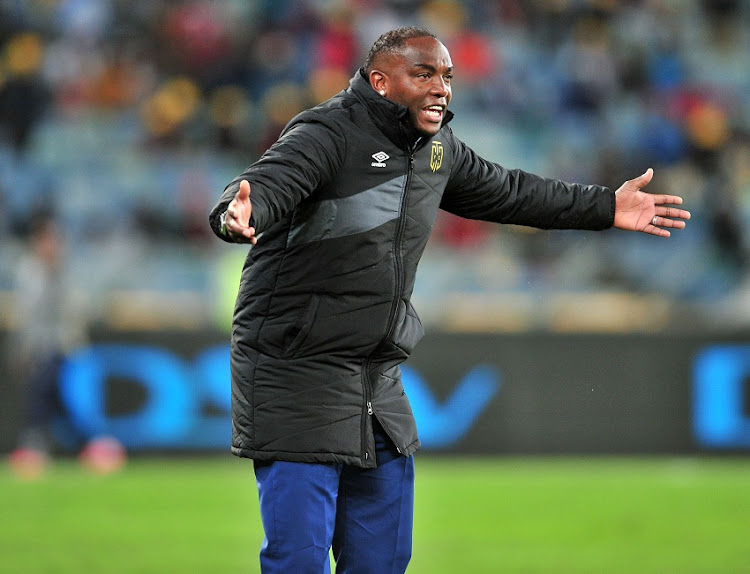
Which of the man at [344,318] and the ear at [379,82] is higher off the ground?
the ear at [379,82]

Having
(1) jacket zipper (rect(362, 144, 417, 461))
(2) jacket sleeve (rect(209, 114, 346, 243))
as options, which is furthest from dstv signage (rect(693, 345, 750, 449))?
(2) jacket sleeve (rect(209, 114, 346, 243))

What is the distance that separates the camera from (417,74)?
4.00m

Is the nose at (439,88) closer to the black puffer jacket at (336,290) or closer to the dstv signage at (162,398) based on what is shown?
the black puffer jacket at (336,290)

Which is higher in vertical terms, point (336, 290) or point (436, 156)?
point (436, 156)

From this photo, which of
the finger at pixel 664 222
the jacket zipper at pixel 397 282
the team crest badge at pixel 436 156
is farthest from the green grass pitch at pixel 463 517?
the team crest badge at pixel 436 156

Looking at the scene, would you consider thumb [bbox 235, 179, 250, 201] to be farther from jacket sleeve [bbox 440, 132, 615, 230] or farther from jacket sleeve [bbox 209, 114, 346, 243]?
jacket sleeve [bbox 440, 132, 615, 230]

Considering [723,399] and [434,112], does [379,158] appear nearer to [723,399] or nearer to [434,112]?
[434,112]

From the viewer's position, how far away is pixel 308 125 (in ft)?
12.9

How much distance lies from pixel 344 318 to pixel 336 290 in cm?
9

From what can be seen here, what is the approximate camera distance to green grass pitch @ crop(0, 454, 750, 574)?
708 centimetres

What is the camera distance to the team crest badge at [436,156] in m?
4.17

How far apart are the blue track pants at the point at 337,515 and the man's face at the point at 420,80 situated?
1.04 m

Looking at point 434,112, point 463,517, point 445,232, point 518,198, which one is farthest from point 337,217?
point 445,232

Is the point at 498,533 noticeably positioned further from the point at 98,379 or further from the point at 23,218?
the point at 23,218
